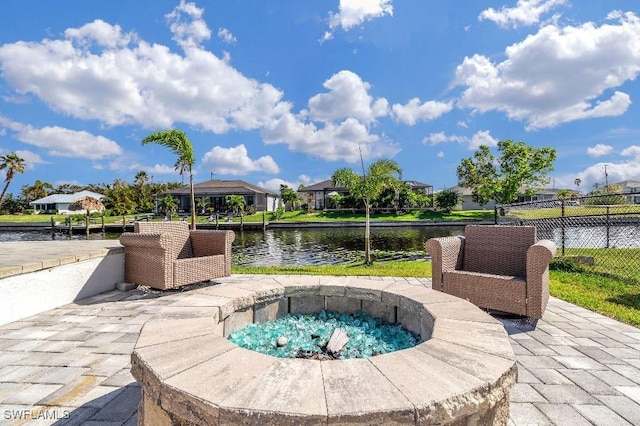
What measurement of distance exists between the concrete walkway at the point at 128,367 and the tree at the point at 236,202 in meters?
28.6

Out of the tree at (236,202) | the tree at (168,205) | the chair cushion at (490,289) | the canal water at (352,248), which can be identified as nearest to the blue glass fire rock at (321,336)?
Answer: the chair cushion at (490,289)

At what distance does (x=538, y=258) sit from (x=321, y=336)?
2407 millimetres

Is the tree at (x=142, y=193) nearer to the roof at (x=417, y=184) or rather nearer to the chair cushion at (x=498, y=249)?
the roof at (x=417, y=184)

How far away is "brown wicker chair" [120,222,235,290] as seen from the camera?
13.9 feet

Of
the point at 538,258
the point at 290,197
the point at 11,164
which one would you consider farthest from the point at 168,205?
the point at 538,258

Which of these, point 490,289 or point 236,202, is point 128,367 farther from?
point 236,202

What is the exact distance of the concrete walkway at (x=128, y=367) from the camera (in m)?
1.82

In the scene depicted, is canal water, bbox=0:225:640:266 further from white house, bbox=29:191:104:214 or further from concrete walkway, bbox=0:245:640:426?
white house, bbox=29:191:104:214

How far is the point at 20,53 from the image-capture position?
8.87 m

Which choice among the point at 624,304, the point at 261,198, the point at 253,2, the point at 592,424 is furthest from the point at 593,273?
the point at 261,198

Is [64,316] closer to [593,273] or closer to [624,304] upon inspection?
[624,304]

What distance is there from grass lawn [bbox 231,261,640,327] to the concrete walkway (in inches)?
11.8

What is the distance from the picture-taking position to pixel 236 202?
3309 centimetres

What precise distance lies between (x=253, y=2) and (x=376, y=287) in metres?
8.26
